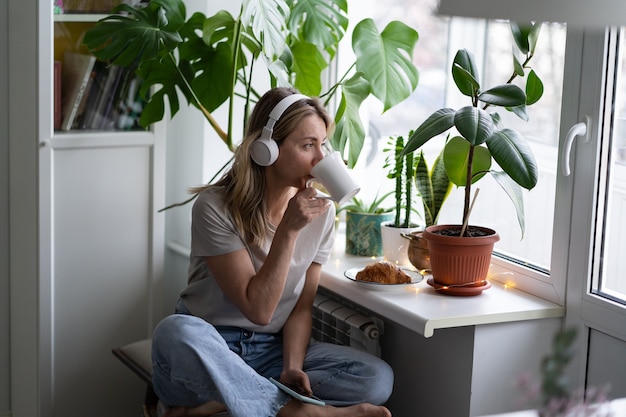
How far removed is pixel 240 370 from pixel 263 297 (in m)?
0.20

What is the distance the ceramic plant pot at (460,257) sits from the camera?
2.22 m

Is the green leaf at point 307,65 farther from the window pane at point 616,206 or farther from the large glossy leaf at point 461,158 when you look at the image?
the window pane at point 616,206

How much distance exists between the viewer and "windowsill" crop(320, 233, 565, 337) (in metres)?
2.13

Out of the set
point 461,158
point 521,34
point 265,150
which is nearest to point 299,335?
point 265,150

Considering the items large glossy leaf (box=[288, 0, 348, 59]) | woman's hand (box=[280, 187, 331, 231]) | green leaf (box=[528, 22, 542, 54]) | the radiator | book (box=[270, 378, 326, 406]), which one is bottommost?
book (box=[270, 378, 326, 406])

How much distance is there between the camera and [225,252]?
A: 2.19 meters

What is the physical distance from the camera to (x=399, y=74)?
2537mm

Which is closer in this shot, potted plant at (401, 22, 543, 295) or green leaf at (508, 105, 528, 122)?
potted plant at (401, 22, 543, 295)

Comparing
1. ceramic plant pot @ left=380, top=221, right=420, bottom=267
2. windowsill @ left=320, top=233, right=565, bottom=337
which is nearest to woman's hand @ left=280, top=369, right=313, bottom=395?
windowsill @ left=320, top=233, right=565, bottom=337

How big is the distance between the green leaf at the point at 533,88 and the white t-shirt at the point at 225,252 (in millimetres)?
597

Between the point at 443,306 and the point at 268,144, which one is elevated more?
the point at 268,144

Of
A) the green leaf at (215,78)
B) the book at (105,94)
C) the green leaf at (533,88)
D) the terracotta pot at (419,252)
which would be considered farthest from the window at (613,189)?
the book at (105,94)

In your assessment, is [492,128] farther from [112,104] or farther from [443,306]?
[112,104]

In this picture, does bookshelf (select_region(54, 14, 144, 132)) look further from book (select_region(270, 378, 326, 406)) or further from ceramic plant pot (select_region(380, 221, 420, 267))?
book (select_region(270, 378, 326, 406))
